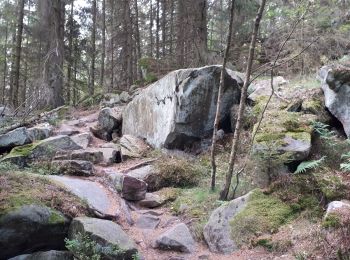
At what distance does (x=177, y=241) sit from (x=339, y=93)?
15.5 feet

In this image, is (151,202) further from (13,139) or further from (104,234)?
(13,139)

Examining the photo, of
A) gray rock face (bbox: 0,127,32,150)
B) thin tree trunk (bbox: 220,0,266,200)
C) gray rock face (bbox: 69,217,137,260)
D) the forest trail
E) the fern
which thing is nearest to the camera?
gray rock face (bbox: 69,217,137,260)

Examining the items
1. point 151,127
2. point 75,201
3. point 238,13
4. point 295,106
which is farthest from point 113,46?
point 75,201

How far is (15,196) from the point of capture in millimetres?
5578

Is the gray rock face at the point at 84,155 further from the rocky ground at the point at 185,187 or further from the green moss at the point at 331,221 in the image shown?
the green moss at the point at 331,221

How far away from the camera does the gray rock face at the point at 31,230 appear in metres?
5.10

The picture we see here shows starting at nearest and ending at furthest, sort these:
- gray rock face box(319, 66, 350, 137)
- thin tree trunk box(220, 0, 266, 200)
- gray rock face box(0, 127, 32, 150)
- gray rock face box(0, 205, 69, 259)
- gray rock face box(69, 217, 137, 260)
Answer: gray rock face box(0, 205, 69, 259), gray rock face box(69, 217, 137, 260), thin tree trunk box(220, 0, 266, 200), gray rock face box(319, 66, 350, 137), gray rock face box(0, 127, 32, 150)

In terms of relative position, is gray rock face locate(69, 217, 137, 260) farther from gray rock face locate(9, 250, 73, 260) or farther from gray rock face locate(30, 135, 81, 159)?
gray rock face locate(30, 135, 81, 159)

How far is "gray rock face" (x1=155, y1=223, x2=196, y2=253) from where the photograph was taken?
5.77 meters

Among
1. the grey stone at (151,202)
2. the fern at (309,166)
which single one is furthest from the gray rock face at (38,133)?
the fern at (309,166)

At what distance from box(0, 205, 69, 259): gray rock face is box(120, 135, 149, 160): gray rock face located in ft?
13.7

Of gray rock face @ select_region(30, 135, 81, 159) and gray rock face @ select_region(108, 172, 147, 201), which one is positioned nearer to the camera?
gray rock face @ select_region(108, 172, 147, 201)

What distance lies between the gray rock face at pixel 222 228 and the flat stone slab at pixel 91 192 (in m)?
1.74

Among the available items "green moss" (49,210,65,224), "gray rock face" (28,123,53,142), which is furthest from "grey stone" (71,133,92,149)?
"green moss" (49,210,65,224)
